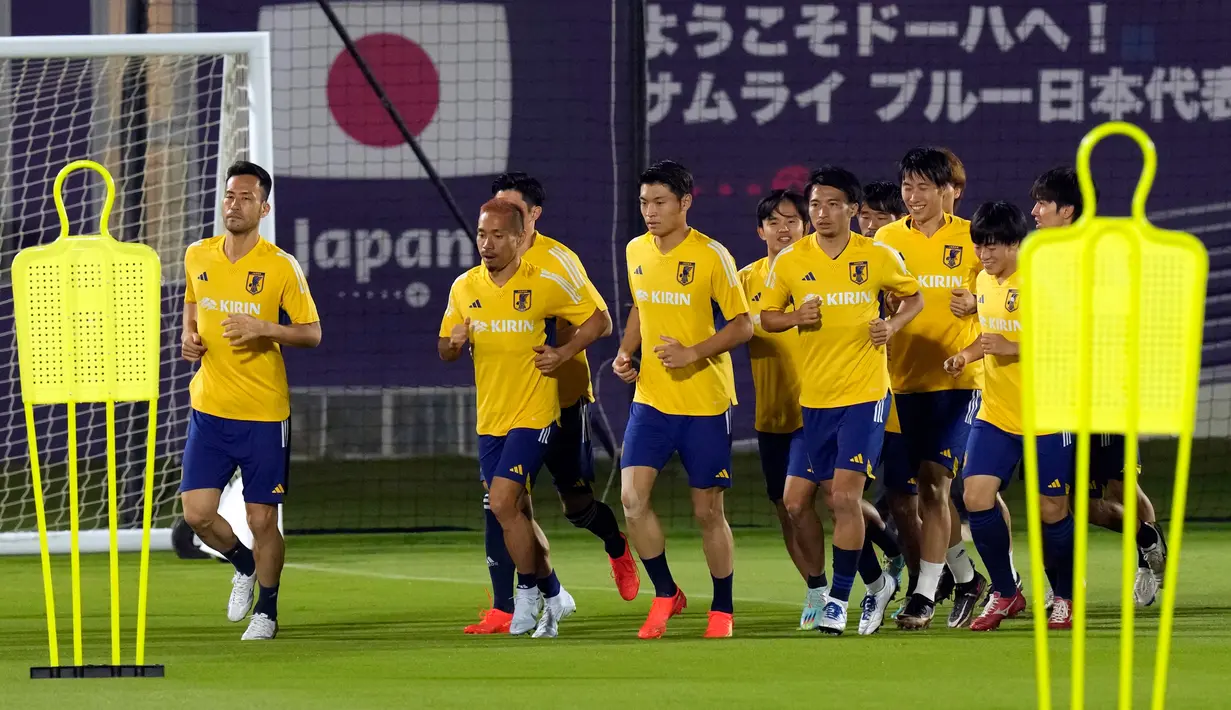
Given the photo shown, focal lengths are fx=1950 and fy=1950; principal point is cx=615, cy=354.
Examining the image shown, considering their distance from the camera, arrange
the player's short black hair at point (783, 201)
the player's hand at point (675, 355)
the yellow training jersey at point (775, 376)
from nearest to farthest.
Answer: the player's hand at point (675, 355) → the yellow training jersey at point (775, 376) → the player's short black hair at point (783, 201)

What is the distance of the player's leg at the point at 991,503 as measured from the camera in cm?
671

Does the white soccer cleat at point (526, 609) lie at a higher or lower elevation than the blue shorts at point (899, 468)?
lower

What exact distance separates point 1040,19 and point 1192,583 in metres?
5.47

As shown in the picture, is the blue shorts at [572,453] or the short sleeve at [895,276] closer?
the short sleeve at [895,276]

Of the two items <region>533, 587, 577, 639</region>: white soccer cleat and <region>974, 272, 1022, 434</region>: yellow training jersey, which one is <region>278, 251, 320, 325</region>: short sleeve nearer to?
<region>533, 587, 577, 639</region>: white soccer cleat

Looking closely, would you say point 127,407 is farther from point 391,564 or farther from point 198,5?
point 198,5

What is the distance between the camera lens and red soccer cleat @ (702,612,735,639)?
21.9 ft

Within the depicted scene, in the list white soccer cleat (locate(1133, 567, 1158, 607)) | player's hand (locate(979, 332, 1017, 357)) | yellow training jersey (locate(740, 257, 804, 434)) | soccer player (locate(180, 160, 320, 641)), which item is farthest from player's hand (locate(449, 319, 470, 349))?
white soccer cleat (locate(1133, 567, 1158, 607))

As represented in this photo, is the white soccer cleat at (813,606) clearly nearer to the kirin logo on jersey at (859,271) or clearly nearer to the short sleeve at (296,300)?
the kirin logo on jersey at (859,271)

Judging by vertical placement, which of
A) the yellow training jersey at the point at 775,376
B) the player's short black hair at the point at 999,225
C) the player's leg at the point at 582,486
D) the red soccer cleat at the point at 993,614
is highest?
the player's short black hair at the point at 999,225

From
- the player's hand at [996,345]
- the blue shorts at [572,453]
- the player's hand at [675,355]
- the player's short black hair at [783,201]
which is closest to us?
the player's hand at [996,345]

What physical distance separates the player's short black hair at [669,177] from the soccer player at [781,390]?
0.50m

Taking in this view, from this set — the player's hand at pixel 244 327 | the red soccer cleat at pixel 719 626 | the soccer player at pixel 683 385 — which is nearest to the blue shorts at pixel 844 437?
the soccer player at pixel 683 385

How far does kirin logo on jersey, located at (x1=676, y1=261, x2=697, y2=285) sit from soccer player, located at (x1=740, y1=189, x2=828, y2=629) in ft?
1.11
